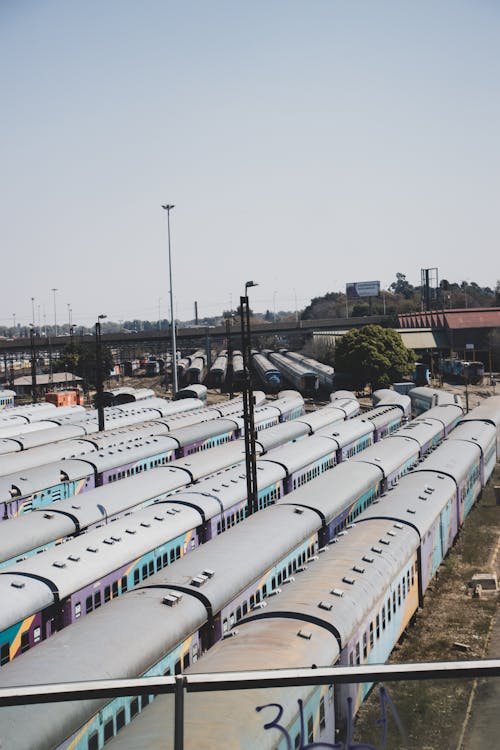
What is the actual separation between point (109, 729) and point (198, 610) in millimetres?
7633

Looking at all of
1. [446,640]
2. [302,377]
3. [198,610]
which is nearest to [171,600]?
[198,610]

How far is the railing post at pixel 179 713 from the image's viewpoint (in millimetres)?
3592

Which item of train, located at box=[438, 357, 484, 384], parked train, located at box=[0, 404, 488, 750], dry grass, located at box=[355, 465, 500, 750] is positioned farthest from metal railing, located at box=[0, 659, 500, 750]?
train, located at box=[438, 357, 484, 384]

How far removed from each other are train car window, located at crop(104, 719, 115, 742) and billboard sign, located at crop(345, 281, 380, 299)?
6126 inches

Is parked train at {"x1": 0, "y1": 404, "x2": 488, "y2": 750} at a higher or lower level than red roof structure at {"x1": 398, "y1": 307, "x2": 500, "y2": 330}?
lower

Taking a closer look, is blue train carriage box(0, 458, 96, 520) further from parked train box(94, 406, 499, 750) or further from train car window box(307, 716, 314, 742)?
train car window box(307, 716, 314, 742)

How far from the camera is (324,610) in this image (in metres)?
15.0

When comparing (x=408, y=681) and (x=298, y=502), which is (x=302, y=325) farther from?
(x=408, y=681)

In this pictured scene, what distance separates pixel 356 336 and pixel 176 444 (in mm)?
46271

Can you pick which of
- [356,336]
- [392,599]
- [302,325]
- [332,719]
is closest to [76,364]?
[302,325]

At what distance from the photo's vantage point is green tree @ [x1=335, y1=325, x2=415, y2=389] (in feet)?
262

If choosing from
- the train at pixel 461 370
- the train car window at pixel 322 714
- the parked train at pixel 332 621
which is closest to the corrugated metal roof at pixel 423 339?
the train at pixel 461 370

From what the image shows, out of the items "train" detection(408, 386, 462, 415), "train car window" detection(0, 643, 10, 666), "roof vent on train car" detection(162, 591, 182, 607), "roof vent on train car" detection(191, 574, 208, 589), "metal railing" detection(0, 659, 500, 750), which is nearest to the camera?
"metal railing" detection(0, 659, 500, 750)

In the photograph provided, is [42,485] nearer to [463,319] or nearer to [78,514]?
[78,514]
